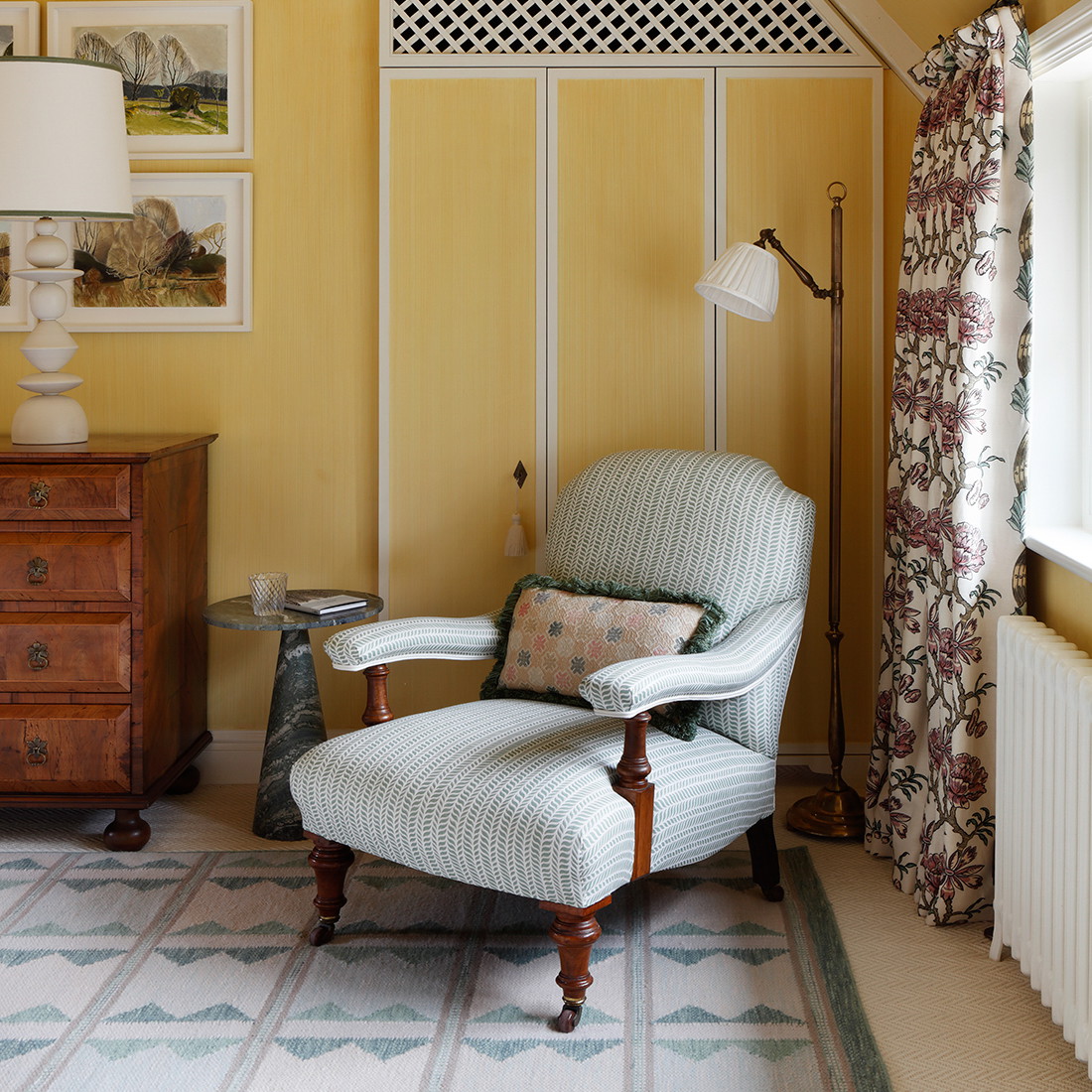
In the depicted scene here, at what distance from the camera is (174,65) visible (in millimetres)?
3307

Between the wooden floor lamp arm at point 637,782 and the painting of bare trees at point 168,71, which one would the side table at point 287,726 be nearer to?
the wooden floor lamp arm at point 637,782

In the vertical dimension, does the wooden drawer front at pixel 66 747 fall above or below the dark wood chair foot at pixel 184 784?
above

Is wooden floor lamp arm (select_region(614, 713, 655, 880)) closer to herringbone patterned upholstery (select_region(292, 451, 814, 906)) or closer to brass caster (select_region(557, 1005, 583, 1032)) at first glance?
herringbone patterned upholstery (select_region(292, 451, 814, 906))

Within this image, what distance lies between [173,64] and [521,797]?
92.6 inches

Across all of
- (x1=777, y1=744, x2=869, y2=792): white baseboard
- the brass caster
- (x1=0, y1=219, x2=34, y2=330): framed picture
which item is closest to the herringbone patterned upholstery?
the brass caster

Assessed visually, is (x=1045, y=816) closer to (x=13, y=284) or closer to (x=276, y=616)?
(x=276, y=616)

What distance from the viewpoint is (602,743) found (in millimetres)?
2350

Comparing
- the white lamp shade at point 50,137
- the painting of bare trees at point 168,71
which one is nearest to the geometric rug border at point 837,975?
the white lamp shade at point 50,137

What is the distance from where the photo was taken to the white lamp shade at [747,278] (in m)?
2.86

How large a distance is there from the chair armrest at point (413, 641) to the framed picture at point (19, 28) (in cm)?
194

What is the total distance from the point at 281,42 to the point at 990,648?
2.44 meters

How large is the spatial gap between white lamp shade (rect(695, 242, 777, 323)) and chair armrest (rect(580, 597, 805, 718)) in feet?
2.42

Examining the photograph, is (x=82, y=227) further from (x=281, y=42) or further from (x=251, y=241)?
(x=281, y=42)

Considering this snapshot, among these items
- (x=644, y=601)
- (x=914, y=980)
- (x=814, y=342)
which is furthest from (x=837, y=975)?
(x=814, y=342)
